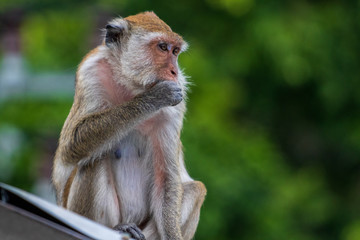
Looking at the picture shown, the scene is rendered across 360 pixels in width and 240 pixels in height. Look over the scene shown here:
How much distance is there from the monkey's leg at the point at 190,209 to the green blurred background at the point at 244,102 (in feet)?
21.4

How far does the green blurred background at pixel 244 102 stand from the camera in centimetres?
1451

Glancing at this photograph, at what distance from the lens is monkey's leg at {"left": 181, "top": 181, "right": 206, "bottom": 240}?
658cm

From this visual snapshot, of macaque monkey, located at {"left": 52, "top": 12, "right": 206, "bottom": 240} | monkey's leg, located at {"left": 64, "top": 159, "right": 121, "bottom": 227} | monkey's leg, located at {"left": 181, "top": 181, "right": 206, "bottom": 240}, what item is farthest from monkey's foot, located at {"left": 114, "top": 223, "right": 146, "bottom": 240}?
monkey's leg, located at {"left": 181, "top": 181, "right": 206, "bottom": 240}

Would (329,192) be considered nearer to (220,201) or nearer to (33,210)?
(220,201)

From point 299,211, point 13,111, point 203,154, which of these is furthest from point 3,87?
point 299,211

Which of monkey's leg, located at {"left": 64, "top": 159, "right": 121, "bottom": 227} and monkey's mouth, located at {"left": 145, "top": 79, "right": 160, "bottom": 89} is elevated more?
monkey's mouth, located at {"left": 145, "top": 79, "right": 160, "bottom": 89}

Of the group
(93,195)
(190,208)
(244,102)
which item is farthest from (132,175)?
(244,102)

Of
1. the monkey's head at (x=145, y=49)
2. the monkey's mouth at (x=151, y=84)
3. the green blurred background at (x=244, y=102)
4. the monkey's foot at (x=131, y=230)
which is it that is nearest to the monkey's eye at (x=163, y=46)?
the monkey's head at (x=145, y=49)

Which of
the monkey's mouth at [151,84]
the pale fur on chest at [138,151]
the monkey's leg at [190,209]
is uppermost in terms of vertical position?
the monkey's mouth at [151,84]

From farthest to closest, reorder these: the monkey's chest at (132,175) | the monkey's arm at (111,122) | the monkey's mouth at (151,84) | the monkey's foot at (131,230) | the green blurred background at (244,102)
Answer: the green blurred background at (244,102), the monkey's chest at (132,175), the monkey's mouth at (151,84), the monkey's arm at (111,122), the monkey's foot at (131,230)

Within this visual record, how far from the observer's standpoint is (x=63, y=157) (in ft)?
20.0

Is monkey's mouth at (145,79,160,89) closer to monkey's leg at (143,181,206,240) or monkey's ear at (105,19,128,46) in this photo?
monkey's ear at (105,19,128,46)

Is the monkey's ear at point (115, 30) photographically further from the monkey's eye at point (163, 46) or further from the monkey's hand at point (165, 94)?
the monkey's hand at point (165, 94)

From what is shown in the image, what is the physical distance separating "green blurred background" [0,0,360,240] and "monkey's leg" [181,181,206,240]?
6.53 m
